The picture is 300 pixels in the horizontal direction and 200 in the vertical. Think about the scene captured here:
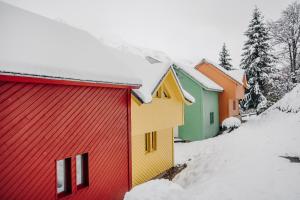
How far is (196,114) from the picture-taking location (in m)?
21.9

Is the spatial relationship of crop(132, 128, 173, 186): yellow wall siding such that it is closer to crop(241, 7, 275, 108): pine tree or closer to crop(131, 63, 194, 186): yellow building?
crop(131, 63, 194, 186): yellow building

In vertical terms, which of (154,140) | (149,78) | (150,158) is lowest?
(150,158)

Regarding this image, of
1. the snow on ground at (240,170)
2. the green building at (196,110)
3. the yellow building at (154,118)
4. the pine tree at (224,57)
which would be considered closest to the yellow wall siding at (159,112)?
the yellow building at (154,118)

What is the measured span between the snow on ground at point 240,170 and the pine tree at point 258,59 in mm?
9615

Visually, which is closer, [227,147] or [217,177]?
[217,177]

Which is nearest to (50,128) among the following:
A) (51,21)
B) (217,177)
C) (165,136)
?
(51,21)

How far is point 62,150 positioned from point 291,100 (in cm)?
2319

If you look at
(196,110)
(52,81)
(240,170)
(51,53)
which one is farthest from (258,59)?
(52,81)

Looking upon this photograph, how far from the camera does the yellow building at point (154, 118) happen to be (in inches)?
388

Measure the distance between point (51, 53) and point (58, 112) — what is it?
1.52m

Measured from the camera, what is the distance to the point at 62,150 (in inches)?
261

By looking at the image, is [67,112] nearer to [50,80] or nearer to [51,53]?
[50,80]

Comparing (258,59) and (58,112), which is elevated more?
(258,59)

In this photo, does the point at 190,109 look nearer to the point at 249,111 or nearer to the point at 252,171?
the point at 252,171
